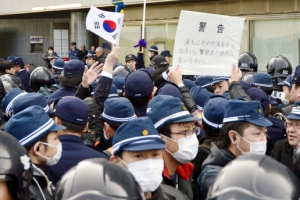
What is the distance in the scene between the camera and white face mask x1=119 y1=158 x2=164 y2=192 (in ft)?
12.5

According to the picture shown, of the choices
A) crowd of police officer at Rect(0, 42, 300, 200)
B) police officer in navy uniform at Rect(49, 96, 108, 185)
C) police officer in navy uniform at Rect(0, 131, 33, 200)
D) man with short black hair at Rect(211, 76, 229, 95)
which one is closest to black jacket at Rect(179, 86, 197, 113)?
crowd of police officer at Rect(0, 42, 300, 200)

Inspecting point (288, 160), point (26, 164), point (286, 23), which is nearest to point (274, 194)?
point (26, 164)

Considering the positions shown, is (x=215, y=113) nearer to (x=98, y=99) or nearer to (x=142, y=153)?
(x=98, y=99)

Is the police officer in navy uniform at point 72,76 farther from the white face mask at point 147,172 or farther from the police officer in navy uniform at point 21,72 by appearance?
the police officer in navy uniform at point 21,72

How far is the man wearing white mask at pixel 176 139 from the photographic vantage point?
15.2ft

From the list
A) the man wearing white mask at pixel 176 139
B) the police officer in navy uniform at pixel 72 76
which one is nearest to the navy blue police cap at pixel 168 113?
the man wearing white mask at pixel 176 139

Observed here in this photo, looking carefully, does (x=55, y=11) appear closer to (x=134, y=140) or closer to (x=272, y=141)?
(x=272, y=141)

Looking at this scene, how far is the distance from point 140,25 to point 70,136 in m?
20.8

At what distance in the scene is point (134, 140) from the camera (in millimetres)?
3881

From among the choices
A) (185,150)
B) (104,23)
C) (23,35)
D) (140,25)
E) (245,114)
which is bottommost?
(185,150)

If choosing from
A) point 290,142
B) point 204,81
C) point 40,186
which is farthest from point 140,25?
point 40,186

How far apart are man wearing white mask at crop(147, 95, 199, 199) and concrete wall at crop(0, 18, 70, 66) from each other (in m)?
29.4

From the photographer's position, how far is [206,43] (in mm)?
7738

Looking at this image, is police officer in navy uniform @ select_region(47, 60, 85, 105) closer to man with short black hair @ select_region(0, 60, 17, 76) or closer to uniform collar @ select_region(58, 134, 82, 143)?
uniform collar @ select_region(58, 134, 82, 143)
